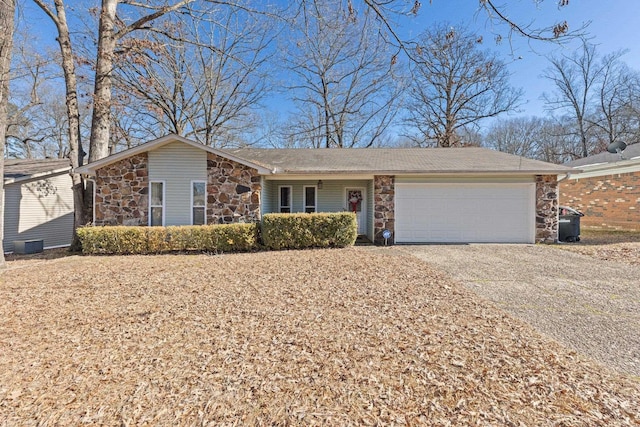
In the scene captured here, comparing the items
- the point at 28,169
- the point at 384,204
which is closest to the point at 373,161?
the point at 384,204

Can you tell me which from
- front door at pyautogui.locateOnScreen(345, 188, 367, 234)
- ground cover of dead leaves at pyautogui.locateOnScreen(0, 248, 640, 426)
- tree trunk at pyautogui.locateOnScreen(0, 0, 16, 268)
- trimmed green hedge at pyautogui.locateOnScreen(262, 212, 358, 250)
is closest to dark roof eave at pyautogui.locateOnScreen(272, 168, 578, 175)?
trimmed green hedge at pyautogui.locateOnScreen(262, 212, 358, 250)

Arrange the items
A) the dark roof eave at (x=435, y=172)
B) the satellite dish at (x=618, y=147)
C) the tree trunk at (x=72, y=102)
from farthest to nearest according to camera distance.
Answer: the satellite dish at (x=618, y=147)
the dark roof eave at (x=435, y=172)
the tree trunk at (x=72, y=102)

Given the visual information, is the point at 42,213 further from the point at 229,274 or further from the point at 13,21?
the point at 229,274

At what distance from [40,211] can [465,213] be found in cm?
1489

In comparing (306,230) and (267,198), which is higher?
(267,198)

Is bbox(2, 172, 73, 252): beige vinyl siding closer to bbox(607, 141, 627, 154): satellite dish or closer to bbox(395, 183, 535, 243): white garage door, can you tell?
bbox(395, 183, 535, 243): white garage door

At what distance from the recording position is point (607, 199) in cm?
1272

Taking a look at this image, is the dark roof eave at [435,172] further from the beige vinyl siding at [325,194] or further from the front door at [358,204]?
the front door at [358,204]

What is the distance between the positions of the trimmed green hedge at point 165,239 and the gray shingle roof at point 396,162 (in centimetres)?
245

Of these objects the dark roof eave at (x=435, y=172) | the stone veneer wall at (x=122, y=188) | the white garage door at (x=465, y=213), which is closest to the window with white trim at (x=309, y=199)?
the dark roof eave at (x=435, y=172)

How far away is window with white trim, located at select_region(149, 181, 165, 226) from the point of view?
882cm

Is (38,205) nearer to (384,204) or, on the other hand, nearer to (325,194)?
(325,194)

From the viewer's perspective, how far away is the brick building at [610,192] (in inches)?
457

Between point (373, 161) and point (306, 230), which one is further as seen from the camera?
point (373, 161)
